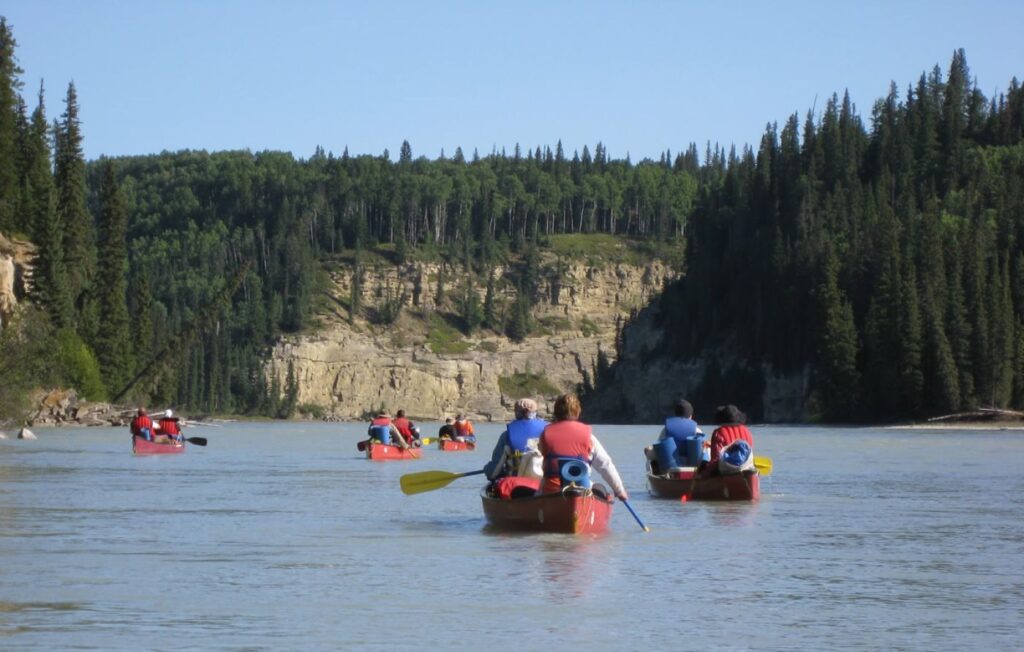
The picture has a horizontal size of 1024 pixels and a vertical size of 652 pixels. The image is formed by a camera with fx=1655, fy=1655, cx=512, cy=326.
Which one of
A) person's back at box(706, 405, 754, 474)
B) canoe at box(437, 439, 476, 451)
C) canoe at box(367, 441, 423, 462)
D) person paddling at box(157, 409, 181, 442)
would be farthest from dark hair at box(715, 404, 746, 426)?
canoe at box(437, 439, 476, 451)

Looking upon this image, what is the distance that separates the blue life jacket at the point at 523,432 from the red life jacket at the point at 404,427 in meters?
36.3

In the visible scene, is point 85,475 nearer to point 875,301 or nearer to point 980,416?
point 980,416

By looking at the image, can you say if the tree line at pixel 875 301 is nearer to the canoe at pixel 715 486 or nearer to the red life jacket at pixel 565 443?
the canoe at pixel 715 486

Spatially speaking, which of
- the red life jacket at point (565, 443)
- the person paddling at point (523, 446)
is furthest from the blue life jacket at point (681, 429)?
the red life jacket at point (565, 443)

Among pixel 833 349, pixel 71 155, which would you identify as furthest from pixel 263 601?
pixel 833 349

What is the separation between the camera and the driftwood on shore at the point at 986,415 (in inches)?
5079

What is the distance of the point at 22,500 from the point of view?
35.2m

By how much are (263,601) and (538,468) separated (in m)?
9.20

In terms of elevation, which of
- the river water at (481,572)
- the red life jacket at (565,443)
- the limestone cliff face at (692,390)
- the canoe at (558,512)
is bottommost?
the river water at (481,572)

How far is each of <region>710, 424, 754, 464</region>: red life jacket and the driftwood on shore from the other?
98.4m

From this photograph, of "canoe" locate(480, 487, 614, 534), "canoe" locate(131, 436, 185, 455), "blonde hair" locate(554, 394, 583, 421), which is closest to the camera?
"blonde hair" locate(554, 394, 583, 421)

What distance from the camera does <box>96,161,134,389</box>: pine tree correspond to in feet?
433

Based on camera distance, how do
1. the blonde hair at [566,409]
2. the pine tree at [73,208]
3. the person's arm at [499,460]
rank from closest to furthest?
the blonde hair at [566,409]
the person's arm at [499,460]
the pine tree at [73,208]

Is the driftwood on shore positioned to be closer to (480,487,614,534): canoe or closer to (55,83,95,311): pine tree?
(55,83,95,311): pine tree
